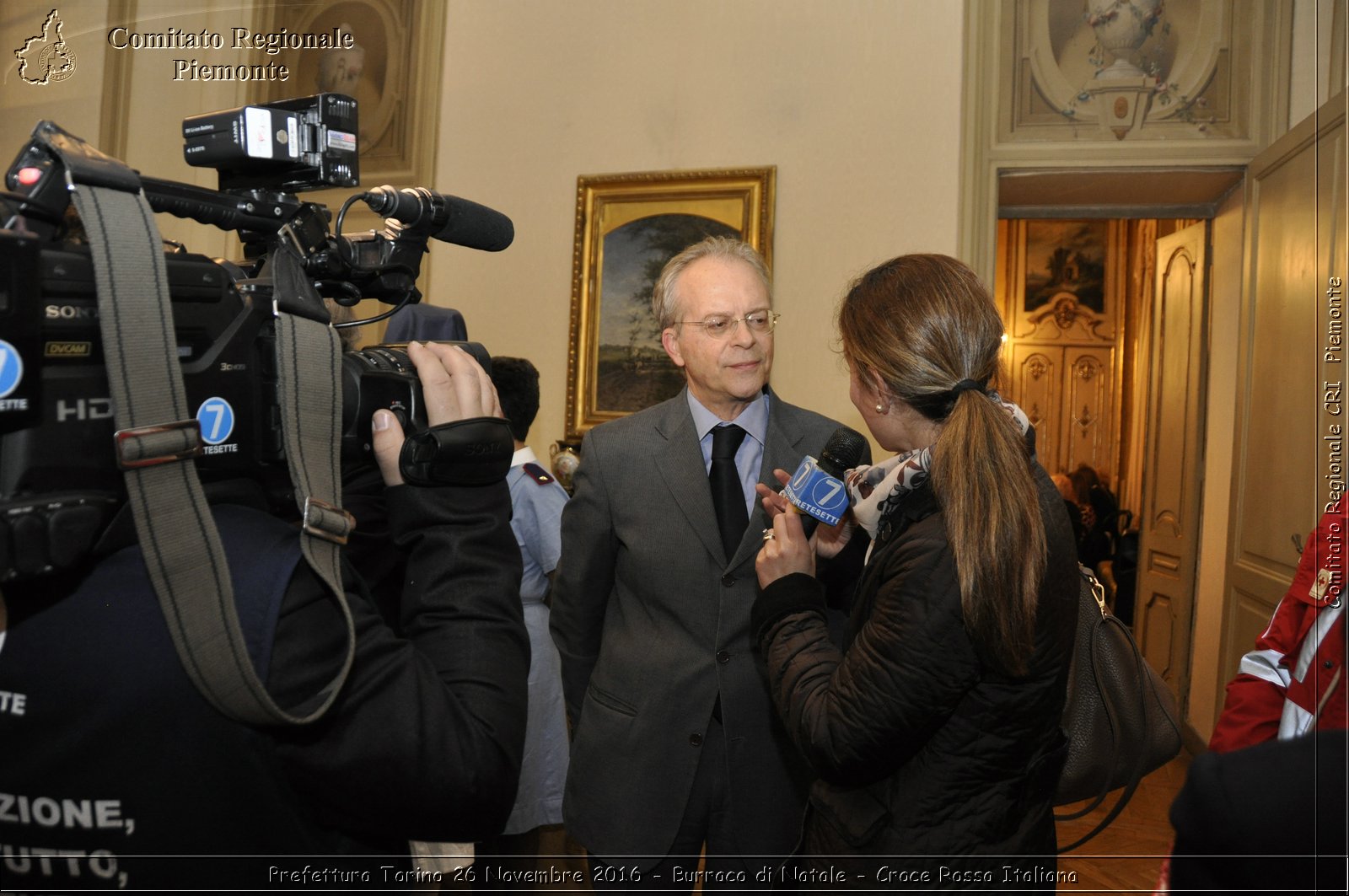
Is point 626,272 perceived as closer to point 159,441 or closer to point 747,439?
point 747,439

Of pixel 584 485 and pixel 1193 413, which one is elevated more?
pixel 1193 413

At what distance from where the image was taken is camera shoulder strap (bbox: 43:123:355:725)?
0.73 m

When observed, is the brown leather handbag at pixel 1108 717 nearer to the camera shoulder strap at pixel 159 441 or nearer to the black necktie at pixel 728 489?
the black necktie at pixel 728 489

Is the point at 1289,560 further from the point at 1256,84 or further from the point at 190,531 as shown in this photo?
the point at 190,531

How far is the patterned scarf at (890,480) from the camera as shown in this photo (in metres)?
1.46

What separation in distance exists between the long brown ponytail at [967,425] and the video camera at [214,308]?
66 centimetres

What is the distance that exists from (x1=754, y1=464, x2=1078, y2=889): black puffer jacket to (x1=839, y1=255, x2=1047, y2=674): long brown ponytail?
0.04 m

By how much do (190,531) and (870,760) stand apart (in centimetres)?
101

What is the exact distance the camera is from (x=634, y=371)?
486 centimetres

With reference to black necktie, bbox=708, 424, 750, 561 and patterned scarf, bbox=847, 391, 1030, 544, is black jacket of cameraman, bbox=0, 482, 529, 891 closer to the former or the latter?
patterned scarf, bbox=847, 391, 1030, 544

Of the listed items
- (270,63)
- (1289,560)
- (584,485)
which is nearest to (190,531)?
(584,485)

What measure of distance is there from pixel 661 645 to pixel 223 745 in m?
1.30

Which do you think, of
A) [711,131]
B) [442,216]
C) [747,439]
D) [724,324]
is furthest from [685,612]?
[711,131]

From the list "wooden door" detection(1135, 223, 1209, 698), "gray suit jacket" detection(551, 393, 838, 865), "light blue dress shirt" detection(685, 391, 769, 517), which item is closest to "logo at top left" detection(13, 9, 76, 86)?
"gray suit jacket" detection(551, 393, 838, 865)
